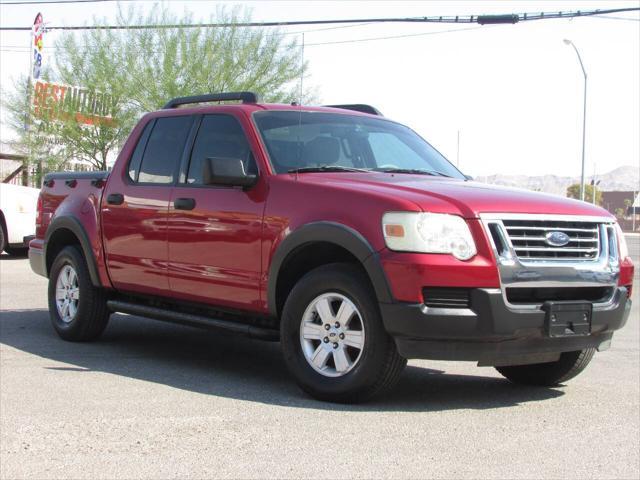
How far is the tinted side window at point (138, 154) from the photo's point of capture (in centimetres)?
805

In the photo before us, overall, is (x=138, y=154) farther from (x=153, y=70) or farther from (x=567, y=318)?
(x=153, y=70)

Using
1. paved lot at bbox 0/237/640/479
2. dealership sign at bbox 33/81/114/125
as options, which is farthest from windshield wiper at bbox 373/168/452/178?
dealership sign at bbox 33/81/114/125

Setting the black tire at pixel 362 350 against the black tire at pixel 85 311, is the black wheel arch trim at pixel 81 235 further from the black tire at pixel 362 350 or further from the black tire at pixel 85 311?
the black tire at pixel 362 350

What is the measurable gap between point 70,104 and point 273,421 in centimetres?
2771

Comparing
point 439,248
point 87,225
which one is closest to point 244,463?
point 439,248

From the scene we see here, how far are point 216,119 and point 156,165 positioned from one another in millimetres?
721

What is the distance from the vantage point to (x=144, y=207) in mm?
7664

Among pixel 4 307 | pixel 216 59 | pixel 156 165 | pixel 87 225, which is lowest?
pixel 4 307

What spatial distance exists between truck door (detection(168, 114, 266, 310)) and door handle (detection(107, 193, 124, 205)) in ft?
2.42

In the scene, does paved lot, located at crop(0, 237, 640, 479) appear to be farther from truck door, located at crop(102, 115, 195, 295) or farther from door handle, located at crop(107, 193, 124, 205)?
door handle, located at crop(107, 193, 124, 205)

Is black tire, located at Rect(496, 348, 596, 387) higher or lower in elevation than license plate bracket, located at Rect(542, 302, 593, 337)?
lower

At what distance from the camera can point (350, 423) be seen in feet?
18.2

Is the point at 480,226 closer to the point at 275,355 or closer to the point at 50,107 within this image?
the point at 275,355

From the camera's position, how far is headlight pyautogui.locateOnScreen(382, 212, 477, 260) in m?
5.71
